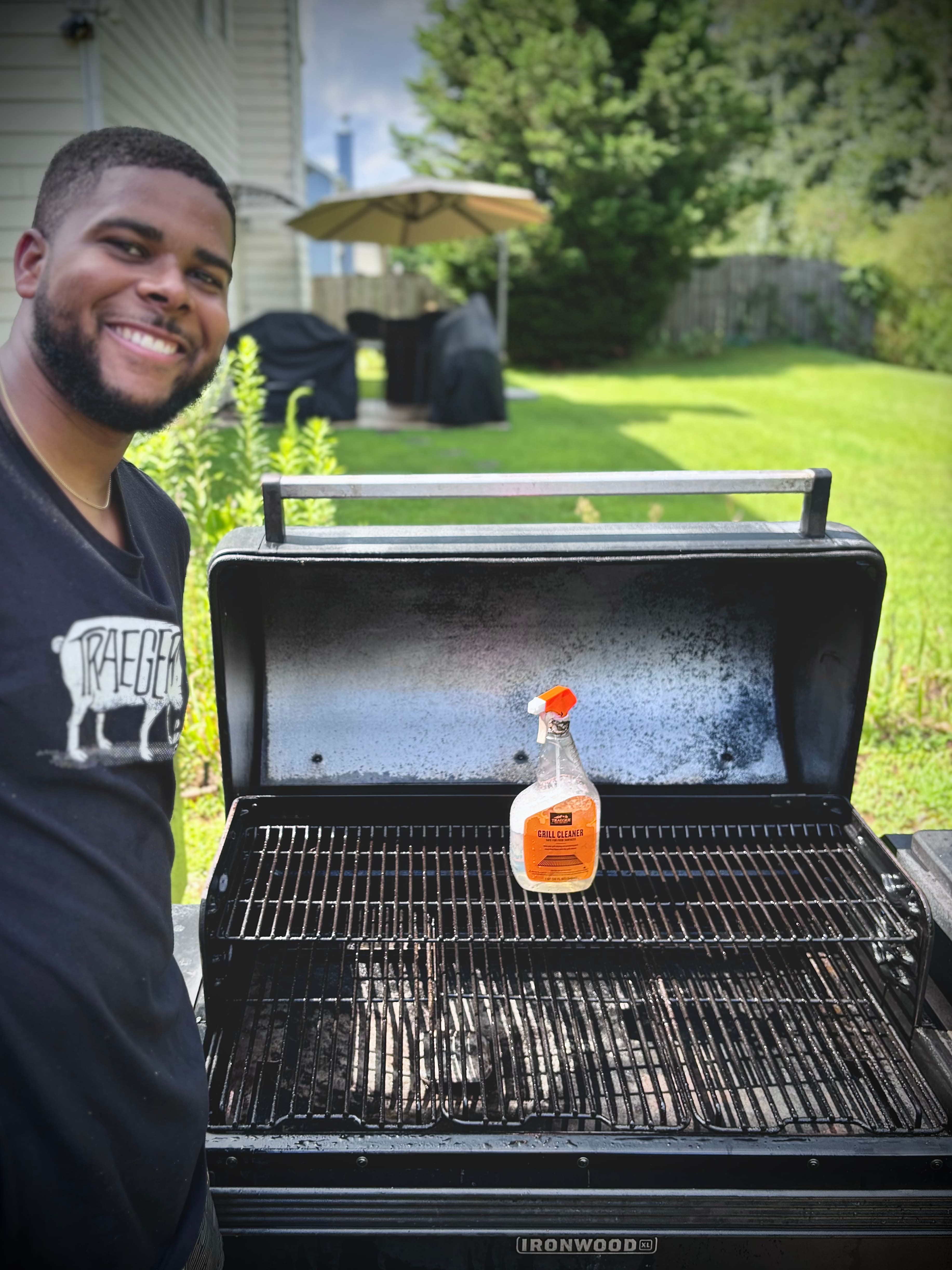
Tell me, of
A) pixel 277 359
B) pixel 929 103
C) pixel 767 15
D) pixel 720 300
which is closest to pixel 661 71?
pixel 720 300

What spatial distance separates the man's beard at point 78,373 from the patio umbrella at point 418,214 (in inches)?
416

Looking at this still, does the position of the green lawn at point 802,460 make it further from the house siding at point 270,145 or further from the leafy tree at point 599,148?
the house siding at point 270,145

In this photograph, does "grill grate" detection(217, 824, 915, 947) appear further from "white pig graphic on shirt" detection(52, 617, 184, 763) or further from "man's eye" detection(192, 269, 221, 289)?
"man's eye" detection(192, 269, 221, 289)

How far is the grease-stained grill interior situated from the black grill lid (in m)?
0.15

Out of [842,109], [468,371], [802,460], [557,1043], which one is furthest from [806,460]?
[842,109]

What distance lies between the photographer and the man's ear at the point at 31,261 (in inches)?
46.9

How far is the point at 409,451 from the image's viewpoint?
907cm

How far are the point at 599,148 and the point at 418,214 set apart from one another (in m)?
6.31

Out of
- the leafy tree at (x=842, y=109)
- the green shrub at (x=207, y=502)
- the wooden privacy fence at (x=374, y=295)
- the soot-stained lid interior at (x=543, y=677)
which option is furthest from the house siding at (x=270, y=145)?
the leafy tree at (x=842, y=109)

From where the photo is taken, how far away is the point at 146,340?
1.21 metres

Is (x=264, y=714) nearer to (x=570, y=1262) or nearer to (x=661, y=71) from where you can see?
(x=570, y=1262)

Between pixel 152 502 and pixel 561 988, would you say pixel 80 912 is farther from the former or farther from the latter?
pixel 561 988

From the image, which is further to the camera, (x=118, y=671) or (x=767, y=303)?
(x=767, y=303)

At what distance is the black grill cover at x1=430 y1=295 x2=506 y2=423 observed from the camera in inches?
413
